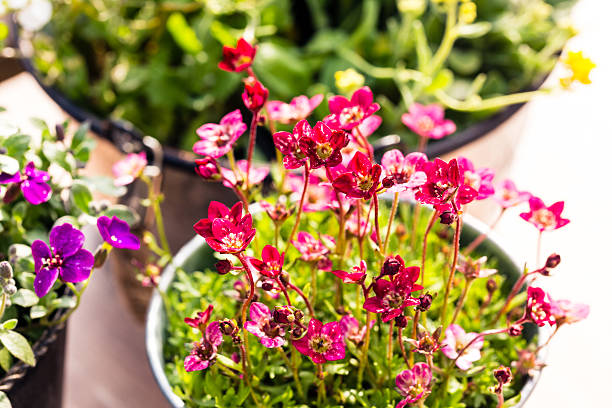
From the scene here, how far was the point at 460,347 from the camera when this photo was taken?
1.63ft

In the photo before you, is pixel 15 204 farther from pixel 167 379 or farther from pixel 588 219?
pixel 588 219

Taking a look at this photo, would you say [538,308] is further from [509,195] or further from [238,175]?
[238,175]

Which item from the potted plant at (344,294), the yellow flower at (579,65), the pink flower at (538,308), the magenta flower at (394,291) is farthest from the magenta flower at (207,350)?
the yellow flower at (579,65)

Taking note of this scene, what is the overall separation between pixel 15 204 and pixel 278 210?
24 centimetres

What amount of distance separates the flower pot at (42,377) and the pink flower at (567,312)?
1.26ft

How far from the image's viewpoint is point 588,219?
3.89ft

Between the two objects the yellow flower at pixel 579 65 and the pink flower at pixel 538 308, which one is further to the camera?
the yellow flower at pixel 579 65

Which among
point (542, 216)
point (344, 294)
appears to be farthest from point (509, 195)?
point (344, 294)

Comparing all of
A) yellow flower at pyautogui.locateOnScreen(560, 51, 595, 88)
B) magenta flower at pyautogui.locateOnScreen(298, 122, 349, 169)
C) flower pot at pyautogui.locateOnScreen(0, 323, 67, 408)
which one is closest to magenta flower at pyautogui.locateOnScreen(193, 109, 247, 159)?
magenta flower at pyautogui.locateOnScreen(298, 122, 349, 169)

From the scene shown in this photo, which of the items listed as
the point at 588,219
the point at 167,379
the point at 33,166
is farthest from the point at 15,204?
the point at 588,219

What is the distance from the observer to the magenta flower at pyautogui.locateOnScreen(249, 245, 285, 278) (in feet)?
1.31

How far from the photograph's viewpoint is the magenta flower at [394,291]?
0.40m

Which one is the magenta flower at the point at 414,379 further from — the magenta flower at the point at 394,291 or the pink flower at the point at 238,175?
the pink flower at the point at 238,175

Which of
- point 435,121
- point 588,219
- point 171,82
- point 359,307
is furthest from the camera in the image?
point 588,219
